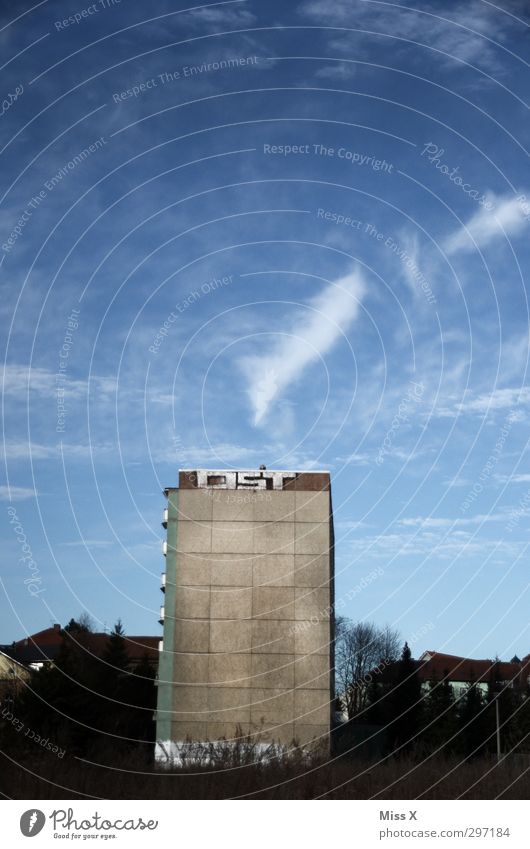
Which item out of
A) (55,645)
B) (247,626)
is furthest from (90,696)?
(55,645)

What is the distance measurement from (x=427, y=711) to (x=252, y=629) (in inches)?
928

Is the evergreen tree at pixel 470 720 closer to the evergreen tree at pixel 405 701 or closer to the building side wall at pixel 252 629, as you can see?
the evergreen tree at pixel 405 701

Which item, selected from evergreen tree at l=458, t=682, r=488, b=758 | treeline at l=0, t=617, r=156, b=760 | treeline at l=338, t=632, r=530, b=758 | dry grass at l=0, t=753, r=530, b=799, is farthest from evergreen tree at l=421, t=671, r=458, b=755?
dry grass at l=0, t=753, r=530, b=799

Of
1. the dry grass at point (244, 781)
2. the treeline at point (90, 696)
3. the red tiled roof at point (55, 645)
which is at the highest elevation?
the red tiled roof at point (55, 645)

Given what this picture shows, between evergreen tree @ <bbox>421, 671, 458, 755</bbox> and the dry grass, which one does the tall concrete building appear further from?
the dry grass

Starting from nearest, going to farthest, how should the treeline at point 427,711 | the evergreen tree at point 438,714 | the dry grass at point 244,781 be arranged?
1. the dry grass at point 244,781
2. the treeline at point 427,711
3. the evergreen tree at point 438,714

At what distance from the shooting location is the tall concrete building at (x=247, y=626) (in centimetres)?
4069

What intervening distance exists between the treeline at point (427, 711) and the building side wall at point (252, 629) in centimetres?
1211

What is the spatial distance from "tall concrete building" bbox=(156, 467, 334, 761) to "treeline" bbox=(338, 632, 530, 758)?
40.1 feet

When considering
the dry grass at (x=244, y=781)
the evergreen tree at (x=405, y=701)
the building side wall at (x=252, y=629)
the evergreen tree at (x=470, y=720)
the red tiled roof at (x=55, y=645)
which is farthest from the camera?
the red tiled roof at (x=55, y=645)

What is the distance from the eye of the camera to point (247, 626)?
135ft

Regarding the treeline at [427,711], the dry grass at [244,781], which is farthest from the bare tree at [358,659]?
the dry grass at [244,781]
